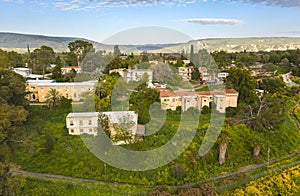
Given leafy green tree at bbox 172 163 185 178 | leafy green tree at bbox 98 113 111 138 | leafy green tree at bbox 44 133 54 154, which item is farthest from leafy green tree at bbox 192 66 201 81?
leafy green tree at bbox 44 133 54 154

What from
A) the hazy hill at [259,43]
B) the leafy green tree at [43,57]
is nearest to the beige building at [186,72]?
the leafy green tree at [43,57]

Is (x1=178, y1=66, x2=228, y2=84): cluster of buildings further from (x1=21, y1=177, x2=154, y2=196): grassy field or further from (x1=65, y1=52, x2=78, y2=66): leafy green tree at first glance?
(x1=21, y1=177, x2=154, y2=196): grassy field

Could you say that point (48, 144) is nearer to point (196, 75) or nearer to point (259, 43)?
point (196, 75)

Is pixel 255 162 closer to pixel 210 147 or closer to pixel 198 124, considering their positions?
pixel 210 147

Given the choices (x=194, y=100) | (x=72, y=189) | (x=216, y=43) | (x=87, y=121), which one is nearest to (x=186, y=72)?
(x=194, y=100)

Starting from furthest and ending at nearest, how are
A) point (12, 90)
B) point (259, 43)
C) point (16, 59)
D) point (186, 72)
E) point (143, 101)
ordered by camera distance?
point (259, 43)
point (16, 59)
point (186, 72)
point (143, 101)
point (12, 90)

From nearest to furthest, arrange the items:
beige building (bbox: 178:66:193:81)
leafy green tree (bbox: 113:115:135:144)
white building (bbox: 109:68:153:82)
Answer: leafy green tree (bbox: 113:115:135:144), white building (bbox: 109:68:153:82), beige building (bbox: 178:66:193:81)

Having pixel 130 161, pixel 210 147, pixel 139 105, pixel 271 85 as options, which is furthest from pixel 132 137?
pixel 271 85
